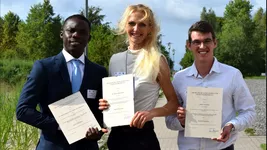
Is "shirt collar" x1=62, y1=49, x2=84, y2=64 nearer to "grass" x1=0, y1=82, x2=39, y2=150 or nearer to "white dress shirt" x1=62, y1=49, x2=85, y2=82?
"white dress shirt" x1=62, y1=49, x2=85, y2=82

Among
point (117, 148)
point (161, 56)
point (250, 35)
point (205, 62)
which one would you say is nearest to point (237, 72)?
point (205, 62)

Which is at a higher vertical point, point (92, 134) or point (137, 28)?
point (137, 28)

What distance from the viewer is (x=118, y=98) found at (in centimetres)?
326

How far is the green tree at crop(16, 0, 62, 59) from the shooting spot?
59.2 meters

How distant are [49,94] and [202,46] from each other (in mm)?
1215

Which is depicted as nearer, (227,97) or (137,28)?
(227,97)

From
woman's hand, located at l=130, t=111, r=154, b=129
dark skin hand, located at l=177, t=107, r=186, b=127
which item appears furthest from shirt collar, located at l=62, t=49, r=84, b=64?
dark skin hand, located at l=177, t=107, r=186, b=127

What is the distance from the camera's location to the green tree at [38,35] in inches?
2329

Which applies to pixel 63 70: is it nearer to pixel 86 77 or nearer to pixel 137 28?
pixel 86 77

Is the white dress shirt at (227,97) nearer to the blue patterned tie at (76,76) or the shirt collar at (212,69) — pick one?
the shirt collar at (212,69)

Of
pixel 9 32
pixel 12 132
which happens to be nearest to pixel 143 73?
pixel 12 132

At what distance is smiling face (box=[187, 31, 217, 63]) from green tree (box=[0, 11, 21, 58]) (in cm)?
5498

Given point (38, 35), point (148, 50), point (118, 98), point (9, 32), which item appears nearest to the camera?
point (118, 98)

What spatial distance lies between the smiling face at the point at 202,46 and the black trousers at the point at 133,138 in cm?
67
